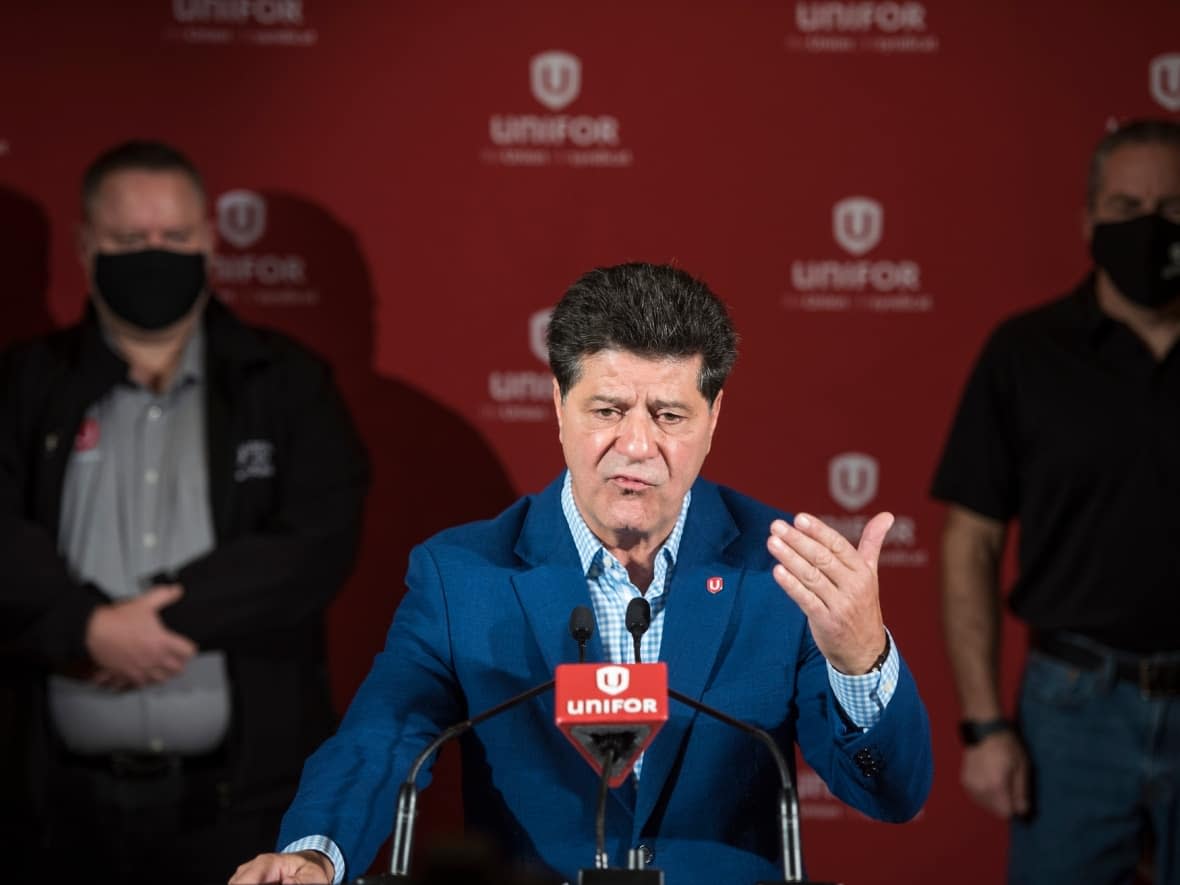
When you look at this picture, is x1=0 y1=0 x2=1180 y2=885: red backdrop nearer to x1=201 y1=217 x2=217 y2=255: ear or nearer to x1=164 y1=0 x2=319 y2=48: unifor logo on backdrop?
x1=164 y1=0 x2=319 y2=48: unifor logo on backdrop

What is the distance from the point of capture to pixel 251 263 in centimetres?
432

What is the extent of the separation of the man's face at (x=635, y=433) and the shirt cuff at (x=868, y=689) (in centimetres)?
39

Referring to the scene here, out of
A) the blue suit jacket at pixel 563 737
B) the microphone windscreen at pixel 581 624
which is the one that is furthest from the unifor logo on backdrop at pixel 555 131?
the microphone windscreen at pixel 581 624

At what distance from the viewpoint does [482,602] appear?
2299 millimetres

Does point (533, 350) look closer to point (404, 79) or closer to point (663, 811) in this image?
point (404, 79)

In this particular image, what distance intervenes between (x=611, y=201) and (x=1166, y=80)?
164cm

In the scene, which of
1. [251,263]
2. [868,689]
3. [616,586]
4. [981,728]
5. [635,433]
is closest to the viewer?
[868,689]

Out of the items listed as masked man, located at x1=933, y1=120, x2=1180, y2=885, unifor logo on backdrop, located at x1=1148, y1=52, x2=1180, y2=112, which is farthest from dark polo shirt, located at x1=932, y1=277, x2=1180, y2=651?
unifor logo on backdrop, located at x1=1148, y1=52, x2=1180, y2=112

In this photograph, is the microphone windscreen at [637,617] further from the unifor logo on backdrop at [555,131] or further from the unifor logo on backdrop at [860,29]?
the unifor logo on backdrop at [860,29]

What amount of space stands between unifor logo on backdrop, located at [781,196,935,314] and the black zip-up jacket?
1408mm

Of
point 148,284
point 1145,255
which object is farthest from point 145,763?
point 1145,255

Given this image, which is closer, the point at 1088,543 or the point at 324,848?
the point at 324,848

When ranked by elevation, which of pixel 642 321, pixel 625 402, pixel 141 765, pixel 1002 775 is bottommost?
pixel 1002 775

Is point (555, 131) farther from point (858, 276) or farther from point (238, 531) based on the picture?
point (238, 531)
